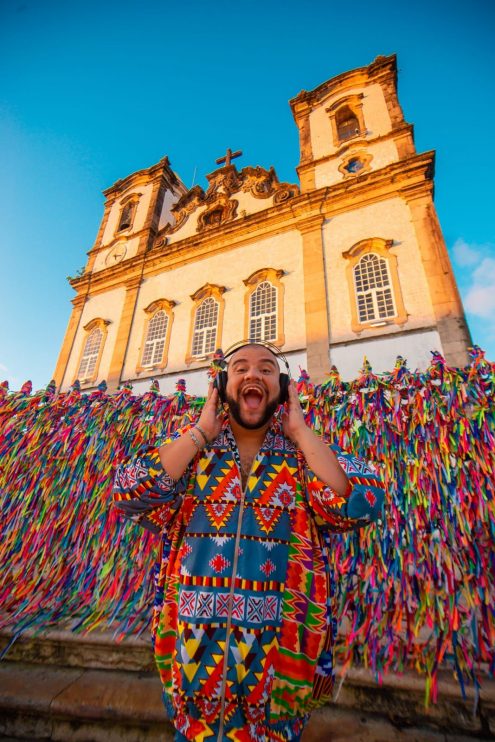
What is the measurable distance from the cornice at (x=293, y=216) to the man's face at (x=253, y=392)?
37.9ft

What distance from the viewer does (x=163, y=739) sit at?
96.0 inches

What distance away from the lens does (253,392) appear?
6.77 ft

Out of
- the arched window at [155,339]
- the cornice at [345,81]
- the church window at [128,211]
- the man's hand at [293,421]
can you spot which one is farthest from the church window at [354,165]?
the man's hand at [293,421]

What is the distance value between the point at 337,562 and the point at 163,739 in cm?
208

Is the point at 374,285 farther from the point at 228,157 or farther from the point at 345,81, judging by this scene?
the point at 228,157

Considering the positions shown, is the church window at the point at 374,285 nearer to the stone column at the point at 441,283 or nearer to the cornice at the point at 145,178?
the stone column at the point at 441,283

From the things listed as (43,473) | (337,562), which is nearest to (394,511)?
(337,562)

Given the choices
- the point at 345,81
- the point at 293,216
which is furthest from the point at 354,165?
the point at 345,81

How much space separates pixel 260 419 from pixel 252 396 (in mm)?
163

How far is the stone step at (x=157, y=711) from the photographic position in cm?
238

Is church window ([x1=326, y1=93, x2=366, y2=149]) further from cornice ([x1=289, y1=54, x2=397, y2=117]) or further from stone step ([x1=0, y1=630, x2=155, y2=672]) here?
stone step ([x1=0, y1=630, x2=155, y2=672])

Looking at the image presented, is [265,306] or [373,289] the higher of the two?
[265,306]

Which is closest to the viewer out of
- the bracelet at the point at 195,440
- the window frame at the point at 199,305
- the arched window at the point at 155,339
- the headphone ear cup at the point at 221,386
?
the bracelet at the point at 195,440

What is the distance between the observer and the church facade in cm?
956
